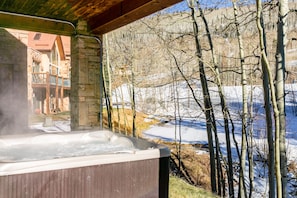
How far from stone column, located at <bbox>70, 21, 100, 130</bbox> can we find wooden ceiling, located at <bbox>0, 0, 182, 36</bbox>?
0.23 metres

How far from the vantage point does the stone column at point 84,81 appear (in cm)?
450

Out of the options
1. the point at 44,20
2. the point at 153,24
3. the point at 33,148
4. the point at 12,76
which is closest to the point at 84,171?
the point at 33,148

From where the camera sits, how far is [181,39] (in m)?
5.85

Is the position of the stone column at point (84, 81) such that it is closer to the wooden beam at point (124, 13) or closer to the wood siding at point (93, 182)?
the wooden beam at point (124, 13)

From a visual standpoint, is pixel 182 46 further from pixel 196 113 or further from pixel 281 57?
pixel 281 57

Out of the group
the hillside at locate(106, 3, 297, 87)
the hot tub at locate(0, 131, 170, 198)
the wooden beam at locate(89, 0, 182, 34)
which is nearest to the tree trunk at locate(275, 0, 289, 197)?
the hillside at locate(106, 3, 297, 87)

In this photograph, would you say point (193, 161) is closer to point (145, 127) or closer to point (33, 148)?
point (145, 127)

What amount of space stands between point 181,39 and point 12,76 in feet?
14.0

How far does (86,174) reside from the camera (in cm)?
211

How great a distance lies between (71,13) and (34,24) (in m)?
0.72

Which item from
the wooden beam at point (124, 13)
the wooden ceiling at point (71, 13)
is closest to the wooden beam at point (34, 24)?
the wooden ceiling at point (71, 13)

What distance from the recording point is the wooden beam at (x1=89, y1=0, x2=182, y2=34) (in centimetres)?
→ 311

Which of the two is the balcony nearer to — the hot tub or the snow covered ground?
the snow covered ground

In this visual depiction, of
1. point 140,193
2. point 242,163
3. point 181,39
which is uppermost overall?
point 181,39
